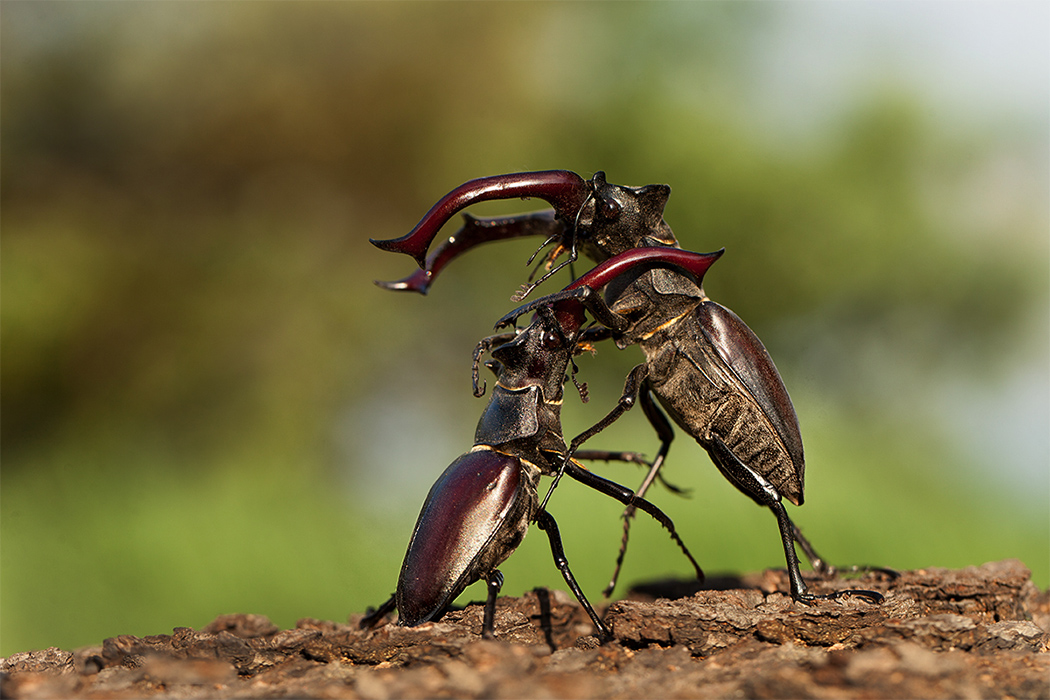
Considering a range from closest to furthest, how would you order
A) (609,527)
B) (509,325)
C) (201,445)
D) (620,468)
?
(509,325)
(609,527)
(620,468)
(201,445)

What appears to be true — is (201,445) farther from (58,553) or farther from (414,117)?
(414,117)

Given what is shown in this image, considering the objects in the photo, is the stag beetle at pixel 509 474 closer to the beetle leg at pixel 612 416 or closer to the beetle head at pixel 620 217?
the beetle leg at pixel 612 416

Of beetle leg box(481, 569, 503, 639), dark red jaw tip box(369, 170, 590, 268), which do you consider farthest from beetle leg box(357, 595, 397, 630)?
dark red jaw tip box(369, 170, 590, 268)

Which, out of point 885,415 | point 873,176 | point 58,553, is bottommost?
point 58,553

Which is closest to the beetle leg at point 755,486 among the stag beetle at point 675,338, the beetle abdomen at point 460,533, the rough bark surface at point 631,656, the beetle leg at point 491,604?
the stag beetle at point 675,338

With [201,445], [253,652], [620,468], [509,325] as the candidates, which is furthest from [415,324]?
[253,652]

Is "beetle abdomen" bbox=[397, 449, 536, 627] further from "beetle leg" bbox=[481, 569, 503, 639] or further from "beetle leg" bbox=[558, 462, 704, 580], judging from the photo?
"beetle leg" bbox=[558, 462, 704, 580]

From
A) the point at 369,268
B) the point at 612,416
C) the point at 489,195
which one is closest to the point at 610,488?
the point at 612,416
